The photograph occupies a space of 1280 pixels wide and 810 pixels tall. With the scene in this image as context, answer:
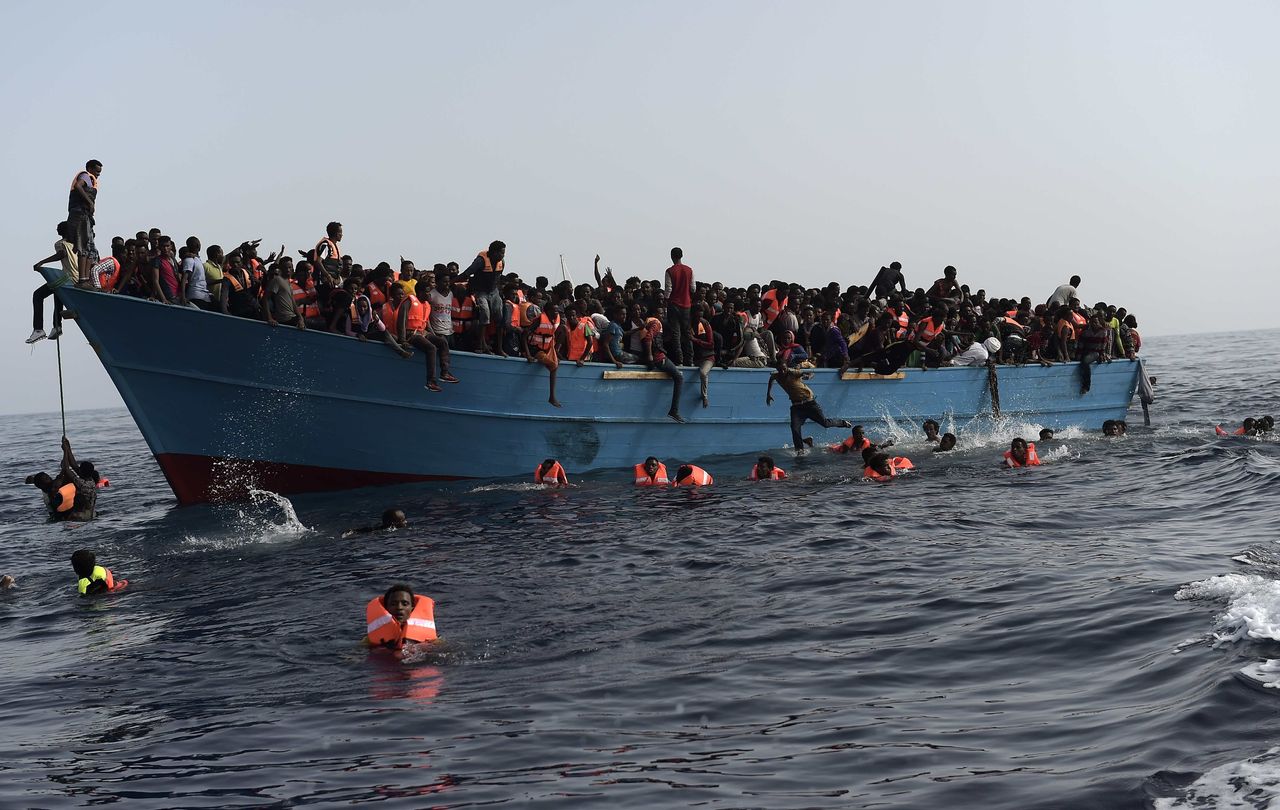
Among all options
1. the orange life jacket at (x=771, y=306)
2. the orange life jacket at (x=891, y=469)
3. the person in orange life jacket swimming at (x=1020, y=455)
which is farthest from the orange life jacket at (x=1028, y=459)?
the orange life jacket at (x=771, y=306)

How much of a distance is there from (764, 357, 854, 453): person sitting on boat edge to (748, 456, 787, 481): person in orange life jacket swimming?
2204mm

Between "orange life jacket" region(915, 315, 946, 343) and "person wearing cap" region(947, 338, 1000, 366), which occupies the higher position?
"orange life jacket" region(915, 315, 946, 343)

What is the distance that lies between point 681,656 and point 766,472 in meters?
8.96

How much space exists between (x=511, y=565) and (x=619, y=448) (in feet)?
21.6

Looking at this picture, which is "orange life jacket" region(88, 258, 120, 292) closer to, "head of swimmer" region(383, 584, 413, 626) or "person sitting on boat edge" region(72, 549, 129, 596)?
"person sitting on boat edge" region(72, 549, 129, 596)

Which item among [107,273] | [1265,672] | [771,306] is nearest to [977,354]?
[771,306]

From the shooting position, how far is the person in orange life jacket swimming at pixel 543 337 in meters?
16.9

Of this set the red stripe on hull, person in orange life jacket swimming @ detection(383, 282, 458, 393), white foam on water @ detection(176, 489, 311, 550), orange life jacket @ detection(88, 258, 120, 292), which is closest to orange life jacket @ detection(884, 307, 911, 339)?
person in orange life jacket swimming @ detection(383, 282, 458, 393)

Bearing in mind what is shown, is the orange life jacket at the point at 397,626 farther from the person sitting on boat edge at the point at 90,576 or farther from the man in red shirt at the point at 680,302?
the man in red shirt at the point at 680,302

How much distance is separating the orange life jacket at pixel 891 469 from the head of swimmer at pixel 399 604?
9.73 meters

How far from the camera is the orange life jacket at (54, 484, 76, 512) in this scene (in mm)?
17688

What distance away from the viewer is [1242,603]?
8.30 metres

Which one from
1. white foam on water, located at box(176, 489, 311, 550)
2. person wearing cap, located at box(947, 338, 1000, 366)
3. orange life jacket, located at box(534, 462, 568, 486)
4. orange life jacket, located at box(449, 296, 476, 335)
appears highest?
orange life jacket, located at box(449, 296, 476, 335)

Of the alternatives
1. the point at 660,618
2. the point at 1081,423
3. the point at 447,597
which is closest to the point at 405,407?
the point at 447,597
